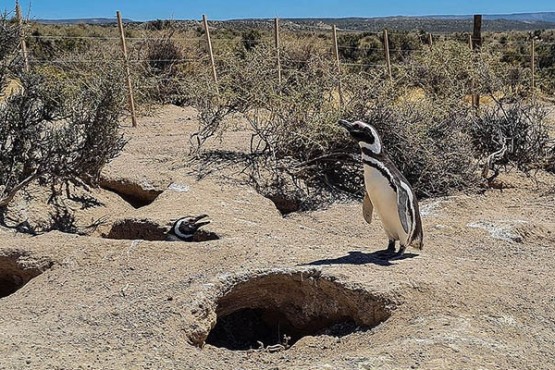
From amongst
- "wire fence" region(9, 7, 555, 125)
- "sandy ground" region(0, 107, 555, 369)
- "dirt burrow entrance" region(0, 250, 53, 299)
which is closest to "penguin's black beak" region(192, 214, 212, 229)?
"sandy ground" region(0, 107, 555, 369)

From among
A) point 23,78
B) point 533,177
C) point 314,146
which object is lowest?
point 533,177

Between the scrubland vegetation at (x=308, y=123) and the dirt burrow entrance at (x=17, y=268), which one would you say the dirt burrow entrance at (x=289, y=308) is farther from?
the scrubland vegetation at (x=308, y=123)

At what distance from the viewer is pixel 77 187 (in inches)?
343

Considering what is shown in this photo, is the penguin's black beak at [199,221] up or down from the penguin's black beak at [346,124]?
down

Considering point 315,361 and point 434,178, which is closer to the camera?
point 315,361

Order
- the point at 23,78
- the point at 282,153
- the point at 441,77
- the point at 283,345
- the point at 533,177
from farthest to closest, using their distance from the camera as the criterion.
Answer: the point at 441,77
the point at 533,177
the point at 282,153
the point at 23,78
the point at 283,345

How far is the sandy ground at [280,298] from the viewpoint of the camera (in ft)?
14.1

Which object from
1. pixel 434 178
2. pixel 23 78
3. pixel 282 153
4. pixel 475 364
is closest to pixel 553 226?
pixel 434 178

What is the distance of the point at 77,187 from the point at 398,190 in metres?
4.28

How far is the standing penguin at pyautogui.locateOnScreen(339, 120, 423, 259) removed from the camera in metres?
5.71

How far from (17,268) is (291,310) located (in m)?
2.16

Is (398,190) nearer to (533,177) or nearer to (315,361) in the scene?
(315,361)

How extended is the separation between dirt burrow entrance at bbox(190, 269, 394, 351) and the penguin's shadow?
9.1 inches

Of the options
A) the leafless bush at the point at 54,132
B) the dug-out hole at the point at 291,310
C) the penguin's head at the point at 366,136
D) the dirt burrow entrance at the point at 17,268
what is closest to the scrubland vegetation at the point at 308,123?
the leafless bush at the point at 54,132
